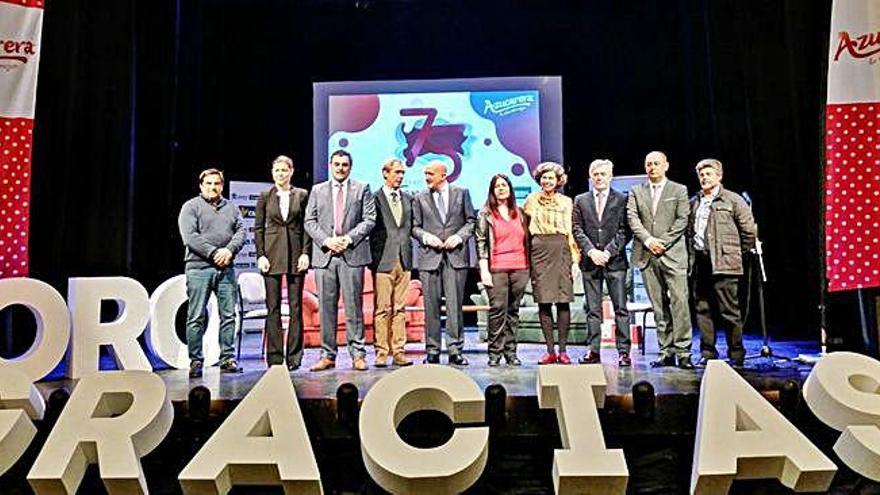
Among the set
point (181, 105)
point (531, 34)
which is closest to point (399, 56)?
point (531, 34)

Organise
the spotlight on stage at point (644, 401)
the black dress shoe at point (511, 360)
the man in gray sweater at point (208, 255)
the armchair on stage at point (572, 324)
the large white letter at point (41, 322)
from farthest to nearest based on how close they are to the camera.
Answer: the armchair on stage at point (572, 324)
the black dress shoe at point (511, 360)
the man in gray sweater at point (208, 255)
the large white letter at point (41, 322)
the spotlight on stage at point (644, 401)

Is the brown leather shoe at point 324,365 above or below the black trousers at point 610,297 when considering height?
below

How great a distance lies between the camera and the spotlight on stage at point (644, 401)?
379 cm

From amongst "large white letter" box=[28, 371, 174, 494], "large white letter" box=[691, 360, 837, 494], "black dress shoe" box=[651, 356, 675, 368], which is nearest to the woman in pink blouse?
"black dress shoe" box=[651, 356, 675, 368]

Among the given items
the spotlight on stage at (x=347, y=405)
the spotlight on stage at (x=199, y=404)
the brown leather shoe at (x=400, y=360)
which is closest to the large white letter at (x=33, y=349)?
the spotlight on stage at (x=199, y=404)

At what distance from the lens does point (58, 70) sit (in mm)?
5738

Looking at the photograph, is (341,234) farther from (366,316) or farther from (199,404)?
(366,316)

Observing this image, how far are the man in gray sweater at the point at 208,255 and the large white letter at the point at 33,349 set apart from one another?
72 cm

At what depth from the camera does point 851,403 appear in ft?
10.8

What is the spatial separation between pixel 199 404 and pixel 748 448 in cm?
251

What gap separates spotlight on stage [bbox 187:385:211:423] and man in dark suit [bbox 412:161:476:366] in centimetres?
156

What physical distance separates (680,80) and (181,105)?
495cm

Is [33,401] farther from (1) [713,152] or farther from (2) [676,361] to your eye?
(1) [713,152]

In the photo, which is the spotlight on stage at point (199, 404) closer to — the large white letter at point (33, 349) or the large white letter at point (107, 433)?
the large white letter at point (107, 433)
